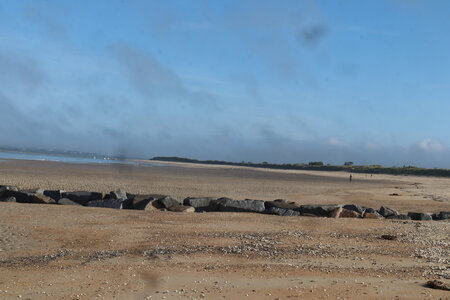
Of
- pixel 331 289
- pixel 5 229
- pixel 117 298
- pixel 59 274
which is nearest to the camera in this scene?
pixel 117 298

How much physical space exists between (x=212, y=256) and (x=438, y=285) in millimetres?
4111

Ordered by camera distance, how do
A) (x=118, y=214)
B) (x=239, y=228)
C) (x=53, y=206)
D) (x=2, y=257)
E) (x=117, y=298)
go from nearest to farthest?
(x=117, y=298)
(x=2, y=257)
(x=239, y=228)
(x=118, y=214)
(x=53, y=206)

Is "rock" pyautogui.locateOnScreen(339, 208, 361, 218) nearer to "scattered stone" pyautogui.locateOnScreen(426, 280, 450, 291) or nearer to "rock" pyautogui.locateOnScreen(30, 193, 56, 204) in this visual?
"scattered stone" pyautogui.locateOnScreen(426, 280, 450, 291)

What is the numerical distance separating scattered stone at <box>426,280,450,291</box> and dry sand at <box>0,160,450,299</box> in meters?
0.20

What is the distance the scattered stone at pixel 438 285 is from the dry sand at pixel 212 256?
20 cm

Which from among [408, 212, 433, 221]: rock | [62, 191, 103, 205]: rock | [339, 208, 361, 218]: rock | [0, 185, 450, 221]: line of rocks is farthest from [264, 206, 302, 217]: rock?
[62, 191, 103, 205]: rock

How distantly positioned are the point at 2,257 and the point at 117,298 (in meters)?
3.58

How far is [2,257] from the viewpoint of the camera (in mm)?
8664

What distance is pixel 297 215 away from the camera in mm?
15242

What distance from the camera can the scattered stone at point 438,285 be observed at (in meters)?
6.95

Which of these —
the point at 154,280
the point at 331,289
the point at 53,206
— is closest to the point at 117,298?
the point at 154,280

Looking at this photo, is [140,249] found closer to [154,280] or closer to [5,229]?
[154,280]

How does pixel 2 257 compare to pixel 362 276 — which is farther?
pixel 2 257

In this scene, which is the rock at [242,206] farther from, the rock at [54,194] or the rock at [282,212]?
the rock at [54,194]
